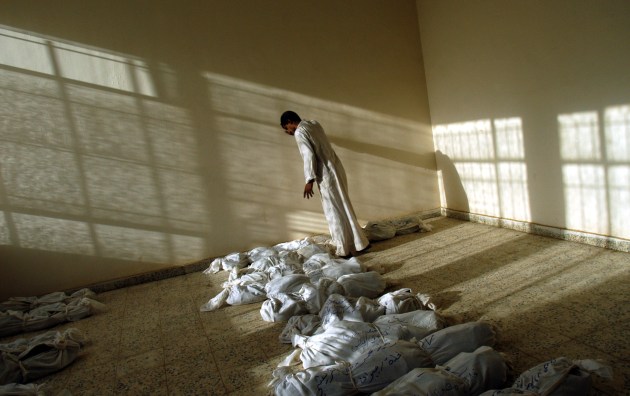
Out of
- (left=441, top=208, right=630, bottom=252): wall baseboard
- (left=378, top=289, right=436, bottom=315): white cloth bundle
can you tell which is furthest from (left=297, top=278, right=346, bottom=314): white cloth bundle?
(left=441, top=208, right=630, bottom=252): wall baseboard

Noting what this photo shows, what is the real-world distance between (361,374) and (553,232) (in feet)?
10.5

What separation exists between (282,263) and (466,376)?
2.80 meters

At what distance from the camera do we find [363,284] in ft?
11.9

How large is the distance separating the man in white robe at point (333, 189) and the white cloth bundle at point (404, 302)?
70.2 inches

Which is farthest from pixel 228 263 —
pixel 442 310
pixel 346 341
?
pixel 346 341

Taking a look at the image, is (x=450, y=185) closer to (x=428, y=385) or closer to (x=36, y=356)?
(x=428, y=385)

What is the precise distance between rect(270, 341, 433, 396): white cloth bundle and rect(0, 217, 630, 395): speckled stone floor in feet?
1.35

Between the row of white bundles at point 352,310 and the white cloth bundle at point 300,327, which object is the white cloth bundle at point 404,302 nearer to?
the row of white bundles at point 352,310

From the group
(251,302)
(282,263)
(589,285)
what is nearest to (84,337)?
(251,302)

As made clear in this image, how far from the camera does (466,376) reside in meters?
2.00

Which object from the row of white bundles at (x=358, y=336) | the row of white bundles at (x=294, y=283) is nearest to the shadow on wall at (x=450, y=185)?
the row of white bundles at (x=294, y=283)

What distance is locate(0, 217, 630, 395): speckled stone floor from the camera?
255 centimetres

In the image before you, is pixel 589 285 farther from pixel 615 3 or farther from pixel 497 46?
pixel 497 46

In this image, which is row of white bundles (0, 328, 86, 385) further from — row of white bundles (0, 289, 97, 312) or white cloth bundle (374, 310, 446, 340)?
white cloth bundle (374, 310, 446, 340)
